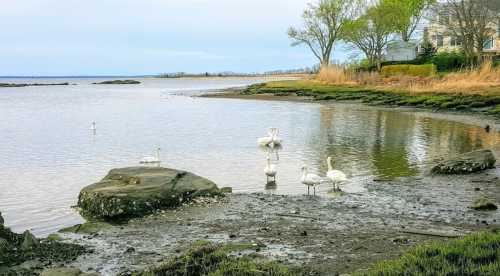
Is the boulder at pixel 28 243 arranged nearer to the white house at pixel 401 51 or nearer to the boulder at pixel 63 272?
the boulder at pixel 63 272

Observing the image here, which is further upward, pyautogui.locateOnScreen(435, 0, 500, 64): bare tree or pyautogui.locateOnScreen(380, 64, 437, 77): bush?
pyautogui.locateOnScreen(435, 0, 500, 64): bare tree

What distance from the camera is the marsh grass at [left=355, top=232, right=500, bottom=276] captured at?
247 inches

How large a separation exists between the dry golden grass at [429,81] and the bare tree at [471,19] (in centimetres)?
870

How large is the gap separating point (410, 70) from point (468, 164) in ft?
157

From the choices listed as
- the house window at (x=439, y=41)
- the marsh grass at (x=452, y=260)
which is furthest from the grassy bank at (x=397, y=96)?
the marsh grass at (x=452, y=260)

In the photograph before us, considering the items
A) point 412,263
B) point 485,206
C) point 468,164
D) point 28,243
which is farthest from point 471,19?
point 28,243

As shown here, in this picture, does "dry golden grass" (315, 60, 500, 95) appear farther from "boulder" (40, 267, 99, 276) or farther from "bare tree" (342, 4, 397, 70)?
"boulder" (40, 267, 99, 276)

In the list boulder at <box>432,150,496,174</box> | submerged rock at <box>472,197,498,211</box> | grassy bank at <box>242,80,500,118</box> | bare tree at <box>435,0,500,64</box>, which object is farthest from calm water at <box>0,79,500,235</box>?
bare tree at <box>435,0,500,64</box>

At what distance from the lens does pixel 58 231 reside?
34.5 ft

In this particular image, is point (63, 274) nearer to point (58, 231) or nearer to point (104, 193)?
point (58, 231)

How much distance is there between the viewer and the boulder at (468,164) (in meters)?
15.7

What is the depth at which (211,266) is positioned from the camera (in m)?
7.21

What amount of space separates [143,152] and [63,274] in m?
16.2

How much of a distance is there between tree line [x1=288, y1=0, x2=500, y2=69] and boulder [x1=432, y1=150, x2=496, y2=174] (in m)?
44.2
